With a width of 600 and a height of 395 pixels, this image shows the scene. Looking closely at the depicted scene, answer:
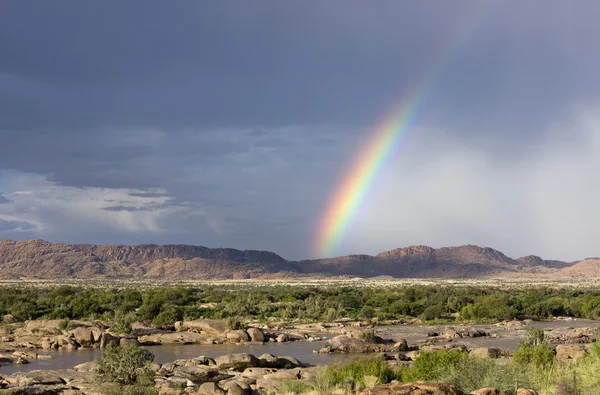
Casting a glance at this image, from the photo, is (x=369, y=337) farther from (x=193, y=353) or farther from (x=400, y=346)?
(x=193, y=353)

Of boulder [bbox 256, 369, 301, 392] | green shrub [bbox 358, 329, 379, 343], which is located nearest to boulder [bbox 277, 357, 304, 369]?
boulder [bbox 256, 369, 301, 392]

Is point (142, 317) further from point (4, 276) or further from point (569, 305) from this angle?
point (4, 276)

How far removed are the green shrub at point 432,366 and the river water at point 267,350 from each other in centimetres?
988

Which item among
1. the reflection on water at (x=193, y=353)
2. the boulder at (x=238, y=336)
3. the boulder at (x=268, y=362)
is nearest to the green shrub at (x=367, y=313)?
the reflection on water at (x=193, y=353)

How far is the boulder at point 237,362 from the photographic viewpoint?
32.3 m

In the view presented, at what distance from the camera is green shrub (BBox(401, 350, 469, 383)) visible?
22.7 meters

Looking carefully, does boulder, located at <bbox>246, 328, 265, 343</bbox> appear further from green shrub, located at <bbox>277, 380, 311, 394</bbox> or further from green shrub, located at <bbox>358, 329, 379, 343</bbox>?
green shrub, located at <bbox>277, 380, 311, 394</bbox>

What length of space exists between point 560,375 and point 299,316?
3871 centimetres

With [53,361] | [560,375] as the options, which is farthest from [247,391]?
[53,361]

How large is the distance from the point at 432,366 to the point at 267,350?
18.4m

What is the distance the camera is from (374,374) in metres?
23.9

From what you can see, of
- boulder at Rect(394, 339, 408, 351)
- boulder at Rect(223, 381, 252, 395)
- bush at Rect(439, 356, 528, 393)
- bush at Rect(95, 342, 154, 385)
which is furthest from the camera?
boulder at Rect(394, 339, 408, 351)

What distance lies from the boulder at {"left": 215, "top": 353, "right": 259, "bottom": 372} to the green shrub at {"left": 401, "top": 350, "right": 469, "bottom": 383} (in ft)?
32.6

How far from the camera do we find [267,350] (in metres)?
40.8
